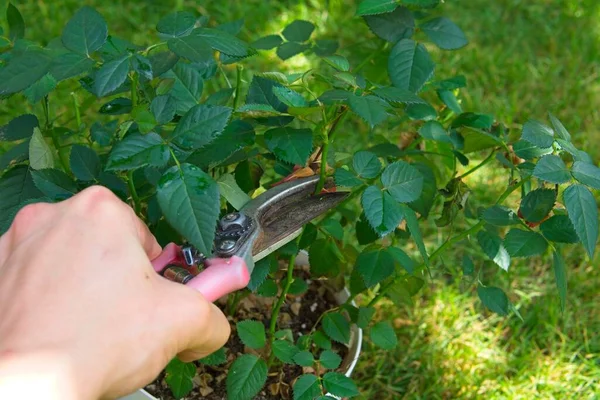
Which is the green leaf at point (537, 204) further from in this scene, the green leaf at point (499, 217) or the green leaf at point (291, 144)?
the green leaf at point (291, 144)

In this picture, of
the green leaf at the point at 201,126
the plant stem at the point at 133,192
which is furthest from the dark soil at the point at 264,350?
the green leaf at the point at 201,126

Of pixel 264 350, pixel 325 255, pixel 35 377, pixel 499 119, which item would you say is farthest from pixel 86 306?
pixel 499 119

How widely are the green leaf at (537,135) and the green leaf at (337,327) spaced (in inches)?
18.3

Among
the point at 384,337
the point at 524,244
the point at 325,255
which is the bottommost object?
the point at 384,337

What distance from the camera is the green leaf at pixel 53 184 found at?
3.65 ft

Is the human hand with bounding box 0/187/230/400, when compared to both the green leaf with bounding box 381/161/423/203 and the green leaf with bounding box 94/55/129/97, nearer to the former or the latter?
the green leaf with bounding box 94/55/129/97

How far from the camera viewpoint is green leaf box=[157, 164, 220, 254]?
0.93 metres

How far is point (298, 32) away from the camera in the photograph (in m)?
1.43

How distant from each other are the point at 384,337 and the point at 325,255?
18cm

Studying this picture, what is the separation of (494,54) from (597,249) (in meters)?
0.80

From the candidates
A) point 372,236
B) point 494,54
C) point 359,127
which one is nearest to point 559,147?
point 372,236

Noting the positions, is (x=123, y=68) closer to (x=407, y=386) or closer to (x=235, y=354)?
(x=235, y=354)

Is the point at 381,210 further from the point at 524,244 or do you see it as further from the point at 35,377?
the point at 35,377

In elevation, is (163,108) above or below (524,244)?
above
